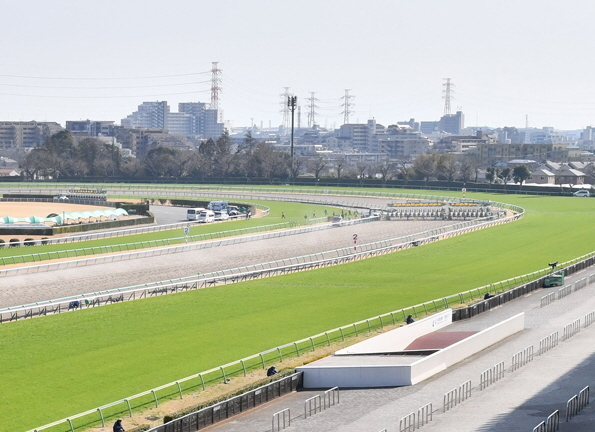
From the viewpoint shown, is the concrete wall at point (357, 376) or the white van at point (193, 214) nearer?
the concrete wall at point (357, 376)

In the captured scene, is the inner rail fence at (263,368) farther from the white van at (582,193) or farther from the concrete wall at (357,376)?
the white van at (582,193)

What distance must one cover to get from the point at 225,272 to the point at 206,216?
30.7 metres

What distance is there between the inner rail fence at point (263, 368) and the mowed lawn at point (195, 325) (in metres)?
0.76

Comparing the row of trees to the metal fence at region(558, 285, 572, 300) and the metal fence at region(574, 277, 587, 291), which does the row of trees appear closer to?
the metal fence at region(574, 277, 587, 291)

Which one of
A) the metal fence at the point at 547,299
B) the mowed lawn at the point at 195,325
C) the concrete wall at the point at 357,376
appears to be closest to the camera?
the mowed lawn at the point at 195,325

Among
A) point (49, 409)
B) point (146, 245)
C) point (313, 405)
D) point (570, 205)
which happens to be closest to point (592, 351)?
point (313, 405)

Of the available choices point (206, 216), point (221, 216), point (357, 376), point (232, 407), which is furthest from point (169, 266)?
point (221, 216)

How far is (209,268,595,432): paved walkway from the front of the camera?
24.1 meters

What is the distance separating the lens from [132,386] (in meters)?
27.0

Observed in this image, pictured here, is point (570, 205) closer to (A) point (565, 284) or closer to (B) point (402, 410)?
(A) point (565, 284)

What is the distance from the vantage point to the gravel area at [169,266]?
4288 centimetres

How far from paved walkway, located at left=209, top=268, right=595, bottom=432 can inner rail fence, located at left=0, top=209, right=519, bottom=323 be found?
→ 24.0 feet

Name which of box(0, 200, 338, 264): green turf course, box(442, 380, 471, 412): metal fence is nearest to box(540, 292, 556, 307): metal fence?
box(442, 380, 471, 412): metal fence

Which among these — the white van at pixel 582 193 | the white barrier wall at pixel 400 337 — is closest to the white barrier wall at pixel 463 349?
the white barrier wall at pixel 400 337
